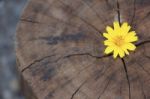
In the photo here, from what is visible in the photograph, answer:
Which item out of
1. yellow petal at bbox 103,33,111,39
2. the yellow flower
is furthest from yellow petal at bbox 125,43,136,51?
yellow petal at bbox 103,33,111,39

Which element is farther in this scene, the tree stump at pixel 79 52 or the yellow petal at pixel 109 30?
the yellow petal at pixel 109 30

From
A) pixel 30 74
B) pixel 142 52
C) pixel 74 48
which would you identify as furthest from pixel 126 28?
pixel 30 74

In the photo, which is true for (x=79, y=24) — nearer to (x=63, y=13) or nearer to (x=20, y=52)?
(x=63, y=13)

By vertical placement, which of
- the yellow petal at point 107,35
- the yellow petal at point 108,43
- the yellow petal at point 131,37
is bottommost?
the yellow petal at point 108,43

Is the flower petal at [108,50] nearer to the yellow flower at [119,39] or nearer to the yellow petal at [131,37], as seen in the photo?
the yellow flower at [119,39]

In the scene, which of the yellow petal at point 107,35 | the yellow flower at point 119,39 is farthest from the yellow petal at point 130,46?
the yellow petal at point 107,35

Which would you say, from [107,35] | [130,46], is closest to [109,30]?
[107,35]
